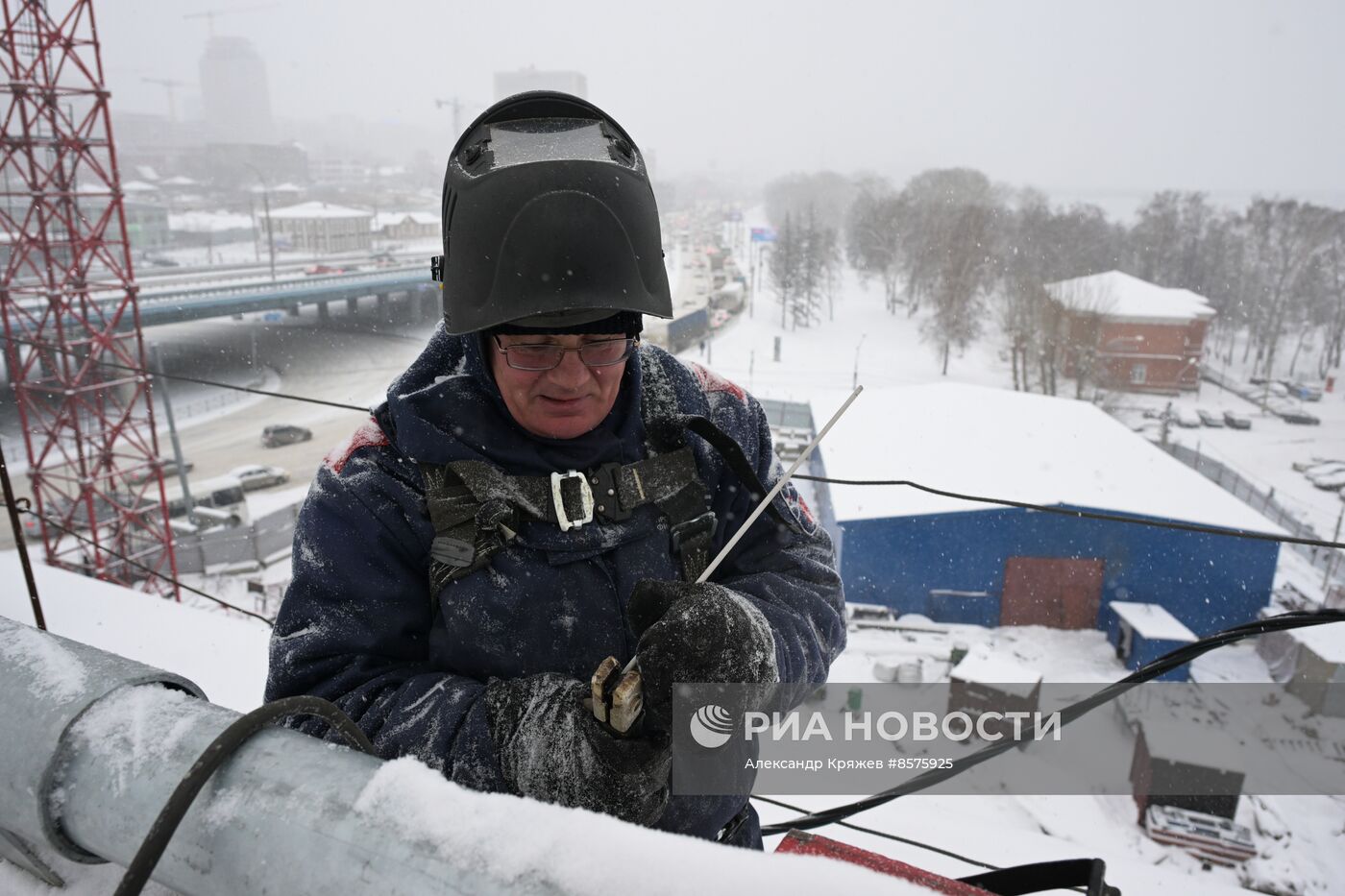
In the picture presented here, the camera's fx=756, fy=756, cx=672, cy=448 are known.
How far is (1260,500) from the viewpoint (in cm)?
1791

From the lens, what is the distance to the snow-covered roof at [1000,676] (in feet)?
26.5

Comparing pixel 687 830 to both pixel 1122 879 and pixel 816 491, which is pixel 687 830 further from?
pixel 816 491

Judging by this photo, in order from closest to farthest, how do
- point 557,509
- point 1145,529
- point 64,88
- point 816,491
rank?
point 557,509
point 64,88
point 1145,529
point 816,491

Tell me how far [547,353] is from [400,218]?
4986 centimetres

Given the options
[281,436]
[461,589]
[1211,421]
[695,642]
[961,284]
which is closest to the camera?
[695,642]

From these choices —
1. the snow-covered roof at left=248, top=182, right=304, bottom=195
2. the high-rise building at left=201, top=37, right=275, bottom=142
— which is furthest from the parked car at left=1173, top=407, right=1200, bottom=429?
the high-rise building at left=201, top=37, right=275, bottom=142

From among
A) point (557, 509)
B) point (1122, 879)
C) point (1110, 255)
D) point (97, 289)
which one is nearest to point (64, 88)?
point (97, 289)

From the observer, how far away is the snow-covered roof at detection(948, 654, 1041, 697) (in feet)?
26.5

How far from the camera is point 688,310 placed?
88.5 feet

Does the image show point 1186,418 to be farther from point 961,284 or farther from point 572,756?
point 572,756

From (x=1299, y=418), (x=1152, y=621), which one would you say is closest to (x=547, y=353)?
(x=1152, y=621)

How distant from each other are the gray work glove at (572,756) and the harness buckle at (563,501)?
0.30m

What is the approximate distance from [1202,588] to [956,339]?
17298 millimetres

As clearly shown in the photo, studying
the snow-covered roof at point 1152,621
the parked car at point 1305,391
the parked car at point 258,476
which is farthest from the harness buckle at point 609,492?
the parked car at point 1305,391
